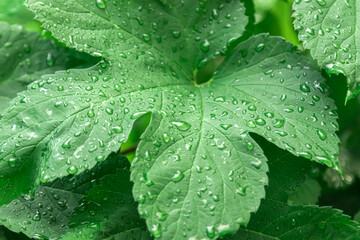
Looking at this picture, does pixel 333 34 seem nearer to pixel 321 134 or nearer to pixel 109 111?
pixel 321 134

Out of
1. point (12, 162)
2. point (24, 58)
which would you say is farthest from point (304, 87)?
point (24, 58)

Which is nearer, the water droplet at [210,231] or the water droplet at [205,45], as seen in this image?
the water droplet at [210,231]

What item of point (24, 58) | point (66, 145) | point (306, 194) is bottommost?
point (306, 194)

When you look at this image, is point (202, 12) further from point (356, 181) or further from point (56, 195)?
point (356, 181)

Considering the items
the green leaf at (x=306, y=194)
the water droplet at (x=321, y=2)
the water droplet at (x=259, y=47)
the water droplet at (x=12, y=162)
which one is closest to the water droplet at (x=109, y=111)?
the water droplet at (x=12, y=162)

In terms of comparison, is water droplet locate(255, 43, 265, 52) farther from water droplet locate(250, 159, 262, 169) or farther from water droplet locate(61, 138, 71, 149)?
water droplet locate(61, 138, 71, 149)

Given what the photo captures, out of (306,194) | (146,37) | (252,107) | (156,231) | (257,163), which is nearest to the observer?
(156,231)

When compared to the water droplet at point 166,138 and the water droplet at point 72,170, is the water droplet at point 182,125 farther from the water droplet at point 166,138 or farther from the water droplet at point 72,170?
the water droplet at point 72,170

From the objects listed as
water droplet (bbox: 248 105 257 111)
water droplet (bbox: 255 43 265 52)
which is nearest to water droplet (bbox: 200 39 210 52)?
water droplet (bbox: 255 43 265 52)
